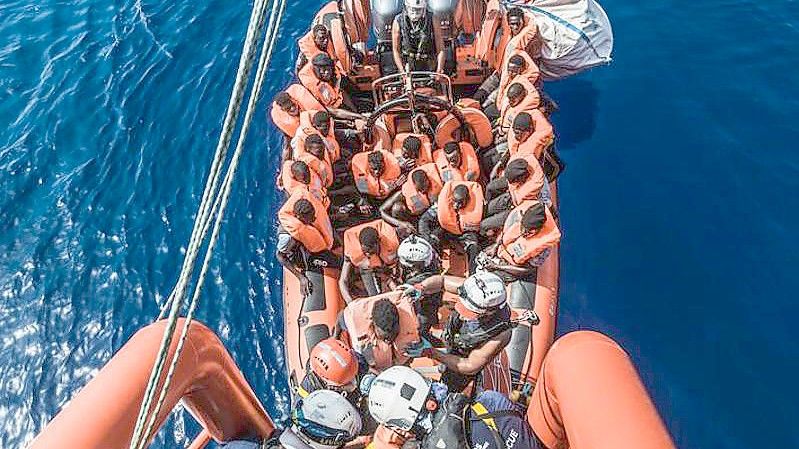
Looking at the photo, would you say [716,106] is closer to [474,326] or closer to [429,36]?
[429,36]

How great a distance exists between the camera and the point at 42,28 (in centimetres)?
1002

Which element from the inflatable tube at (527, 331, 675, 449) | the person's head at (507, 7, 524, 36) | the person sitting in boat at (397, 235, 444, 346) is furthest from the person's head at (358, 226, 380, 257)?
the person's head at (507, 7, 524, 36)

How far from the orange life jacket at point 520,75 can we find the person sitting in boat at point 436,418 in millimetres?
4067

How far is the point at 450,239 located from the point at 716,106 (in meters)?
4.50

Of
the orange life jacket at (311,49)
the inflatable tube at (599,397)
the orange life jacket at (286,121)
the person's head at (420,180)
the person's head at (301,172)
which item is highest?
the orange life jacket at (311,49)

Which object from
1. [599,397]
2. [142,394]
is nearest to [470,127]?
[599,397]

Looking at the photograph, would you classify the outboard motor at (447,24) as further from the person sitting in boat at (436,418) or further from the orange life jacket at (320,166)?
the person sitting in boat at (436,418)

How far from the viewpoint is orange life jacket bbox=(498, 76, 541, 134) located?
6.21m

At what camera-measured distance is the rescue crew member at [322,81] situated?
22.9ft

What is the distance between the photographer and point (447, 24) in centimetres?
739

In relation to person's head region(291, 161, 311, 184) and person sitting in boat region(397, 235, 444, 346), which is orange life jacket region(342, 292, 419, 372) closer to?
person sitting in boat region(397, 235, 444, 346)

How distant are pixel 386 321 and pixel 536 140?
101 inches

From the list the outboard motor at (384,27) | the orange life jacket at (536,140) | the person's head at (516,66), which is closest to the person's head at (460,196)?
the orange life jacket at (536,140)

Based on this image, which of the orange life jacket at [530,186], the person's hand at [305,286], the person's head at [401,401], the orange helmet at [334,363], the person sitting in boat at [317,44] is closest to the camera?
the person's head at [401,401]
